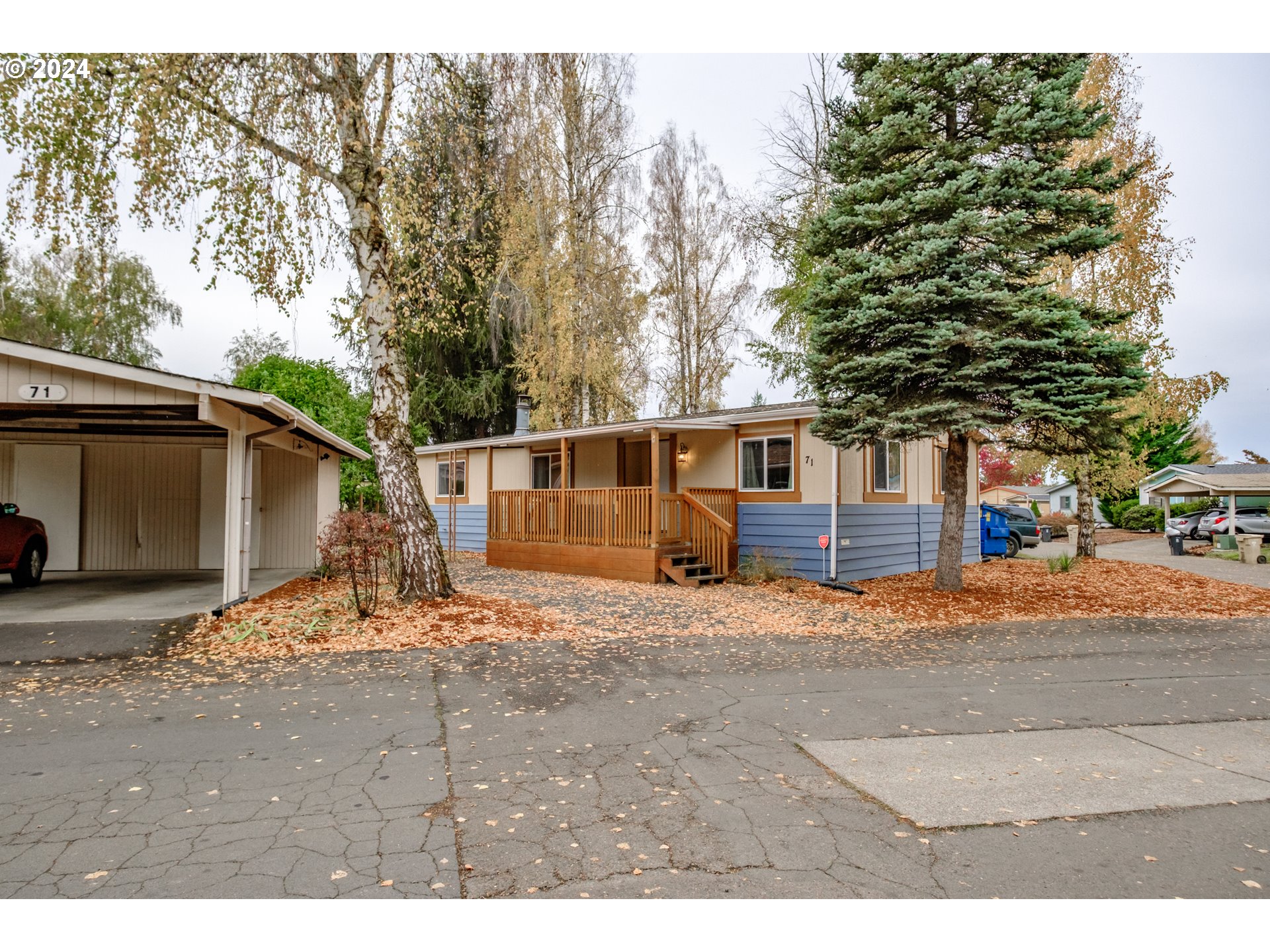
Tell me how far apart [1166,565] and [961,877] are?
1825 centimetres

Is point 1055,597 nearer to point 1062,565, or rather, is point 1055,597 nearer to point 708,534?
point 1062,565

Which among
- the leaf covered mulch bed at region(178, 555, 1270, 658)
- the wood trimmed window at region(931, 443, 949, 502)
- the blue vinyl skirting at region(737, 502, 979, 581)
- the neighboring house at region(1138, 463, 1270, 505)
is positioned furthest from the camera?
the neighboring house at region(1138, 463, 1270, 505)

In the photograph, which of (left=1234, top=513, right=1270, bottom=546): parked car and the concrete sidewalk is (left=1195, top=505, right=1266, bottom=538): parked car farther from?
the concrete sidewalk

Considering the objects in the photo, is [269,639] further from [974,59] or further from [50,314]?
[50,314]

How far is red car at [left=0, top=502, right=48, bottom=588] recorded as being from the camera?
9.77m

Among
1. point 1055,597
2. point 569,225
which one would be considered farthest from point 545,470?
point 1055,597

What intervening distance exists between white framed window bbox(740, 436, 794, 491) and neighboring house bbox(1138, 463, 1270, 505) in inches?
748

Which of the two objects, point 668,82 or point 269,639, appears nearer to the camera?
point 269,639

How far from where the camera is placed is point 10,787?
3.64m

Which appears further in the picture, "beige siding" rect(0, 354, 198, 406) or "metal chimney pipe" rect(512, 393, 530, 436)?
"metal chimney pipe" rect(512, 393, 530, 436)

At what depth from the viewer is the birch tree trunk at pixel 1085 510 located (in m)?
15.7

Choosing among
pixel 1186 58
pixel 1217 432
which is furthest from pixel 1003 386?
pixel 1217 432

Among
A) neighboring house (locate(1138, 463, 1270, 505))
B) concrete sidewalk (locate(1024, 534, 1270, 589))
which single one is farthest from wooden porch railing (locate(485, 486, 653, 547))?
neighboring house (locate(1138, 463, 1270, 505))

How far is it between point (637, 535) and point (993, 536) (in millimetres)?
10666
